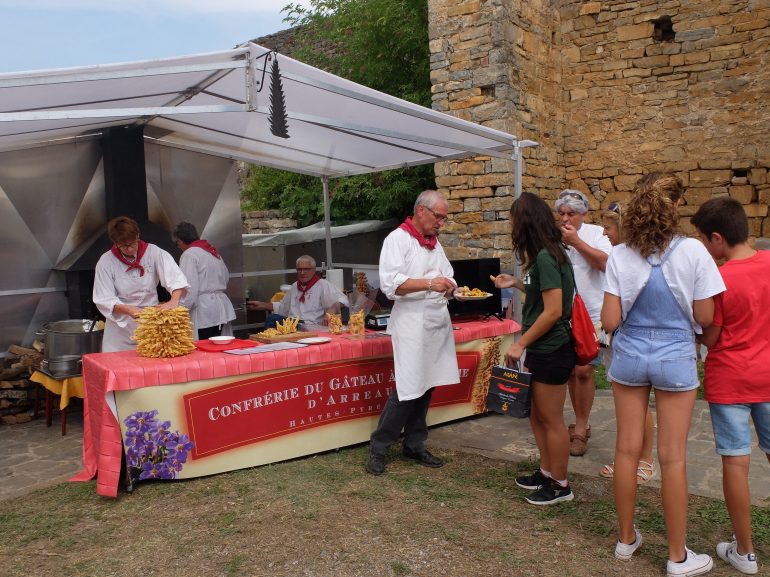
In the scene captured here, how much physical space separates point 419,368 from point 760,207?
6.45 meters

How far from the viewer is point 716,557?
2.91 m

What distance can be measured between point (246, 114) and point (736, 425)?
439 centimetres

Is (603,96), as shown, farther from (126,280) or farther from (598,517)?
(598,517)

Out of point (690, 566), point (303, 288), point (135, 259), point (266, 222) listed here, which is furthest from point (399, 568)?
point (266, 222)

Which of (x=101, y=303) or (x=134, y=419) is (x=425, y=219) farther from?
(x=101, y=303)

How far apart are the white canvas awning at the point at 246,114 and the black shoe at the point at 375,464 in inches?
81.8

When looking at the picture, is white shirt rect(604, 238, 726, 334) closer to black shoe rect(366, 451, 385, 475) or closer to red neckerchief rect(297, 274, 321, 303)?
black shoe rect(366, 451, 385, 475)

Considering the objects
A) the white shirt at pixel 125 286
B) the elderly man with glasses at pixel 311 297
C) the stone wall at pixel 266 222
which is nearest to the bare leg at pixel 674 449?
the white shirt at pixel 125 286

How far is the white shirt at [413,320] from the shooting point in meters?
4.02

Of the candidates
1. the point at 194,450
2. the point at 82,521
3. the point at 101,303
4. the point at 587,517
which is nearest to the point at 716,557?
the point at 587,517

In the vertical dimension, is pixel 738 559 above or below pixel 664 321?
below

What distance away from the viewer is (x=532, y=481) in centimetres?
379

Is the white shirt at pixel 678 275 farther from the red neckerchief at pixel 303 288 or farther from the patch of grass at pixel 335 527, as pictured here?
the red neckerchief at pixel 303 288

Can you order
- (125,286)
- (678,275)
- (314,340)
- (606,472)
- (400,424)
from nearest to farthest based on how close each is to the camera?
(678,275), (606,472), (400,424), (314,340), (125,286)
